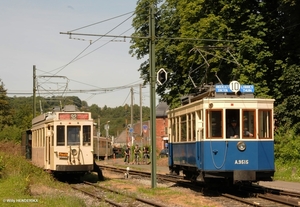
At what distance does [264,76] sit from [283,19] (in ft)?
11.1

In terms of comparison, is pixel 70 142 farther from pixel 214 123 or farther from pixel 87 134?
pixel 214 123

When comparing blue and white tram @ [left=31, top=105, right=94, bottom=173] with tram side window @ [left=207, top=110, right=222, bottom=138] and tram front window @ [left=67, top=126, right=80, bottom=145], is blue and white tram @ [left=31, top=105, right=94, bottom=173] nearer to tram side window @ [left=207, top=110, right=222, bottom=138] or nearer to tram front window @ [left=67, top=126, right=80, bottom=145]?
tram front window @ [left=67, top=126, right=80, bottom=145]

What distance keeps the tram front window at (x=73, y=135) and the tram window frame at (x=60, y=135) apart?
0.68 feet

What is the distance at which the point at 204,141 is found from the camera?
16.4m

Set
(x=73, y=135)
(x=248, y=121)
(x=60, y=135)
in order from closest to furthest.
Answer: (x=248, y=121) → (x=60, y=135) → (x=73, y=135)

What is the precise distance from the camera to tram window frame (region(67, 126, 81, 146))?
2316 cm

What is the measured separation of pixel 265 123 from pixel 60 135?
9576mm

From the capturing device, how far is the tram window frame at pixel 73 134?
23156mm

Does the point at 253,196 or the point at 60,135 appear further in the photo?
the point at 60,135

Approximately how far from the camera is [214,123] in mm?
16531

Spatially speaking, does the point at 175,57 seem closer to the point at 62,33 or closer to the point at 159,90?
the point at 159,90

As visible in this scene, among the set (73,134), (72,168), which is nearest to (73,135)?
(73,134)

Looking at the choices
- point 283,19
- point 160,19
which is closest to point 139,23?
point 160,19

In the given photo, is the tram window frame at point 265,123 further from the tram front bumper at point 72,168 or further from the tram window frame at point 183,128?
the tram front bumper at point 72,168
